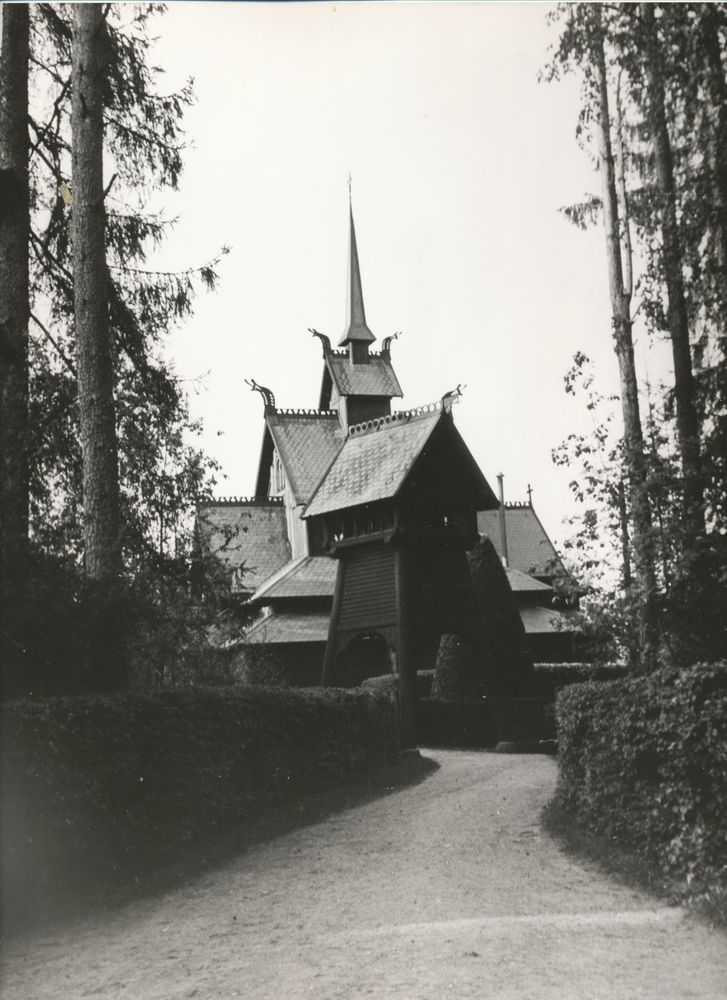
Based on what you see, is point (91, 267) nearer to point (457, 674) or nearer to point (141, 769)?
point (141, 769)

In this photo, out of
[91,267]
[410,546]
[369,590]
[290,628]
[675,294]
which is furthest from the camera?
[290,628]

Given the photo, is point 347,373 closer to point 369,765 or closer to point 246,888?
point 369,765

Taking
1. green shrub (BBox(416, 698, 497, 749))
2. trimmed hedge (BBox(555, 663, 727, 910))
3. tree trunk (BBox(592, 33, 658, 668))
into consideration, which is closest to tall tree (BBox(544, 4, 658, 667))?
tree trunk (BBox(592, 33, 658, 668))

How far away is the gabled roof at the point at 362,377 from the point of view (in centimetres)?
4359

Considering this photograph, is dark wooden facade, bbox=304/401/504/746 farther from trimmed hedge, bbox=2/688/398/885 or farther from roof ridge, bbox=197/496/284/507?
roof ridge, bbox=197/496/284/507

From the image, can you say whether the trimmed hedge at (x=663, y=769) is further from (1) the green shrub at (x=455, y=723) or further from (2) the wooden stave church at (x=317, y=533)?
(2) the wooden stave church at (x=317, y=533)

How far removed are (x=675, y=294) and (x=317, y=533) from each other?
92.6ft

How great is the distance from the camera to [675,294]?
15.0 m

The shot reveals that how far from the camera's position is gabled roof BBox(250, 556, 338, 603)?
37.5m

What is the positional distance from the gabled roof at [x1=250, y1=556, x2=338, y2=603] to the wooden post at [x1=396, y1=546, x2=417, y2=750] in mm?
14209

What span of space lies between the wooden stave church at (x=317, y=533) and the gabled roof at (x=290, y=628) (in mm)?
44

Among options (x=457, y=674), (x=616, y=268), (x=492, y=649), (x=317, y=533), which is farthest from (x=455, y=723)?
(x=317, y=533)

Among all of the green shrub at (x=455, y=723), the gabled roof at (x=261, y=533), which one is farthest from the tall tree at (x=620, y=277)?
the gabled roof at (x=261, y=533)

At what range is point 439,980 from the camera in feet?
24.9
